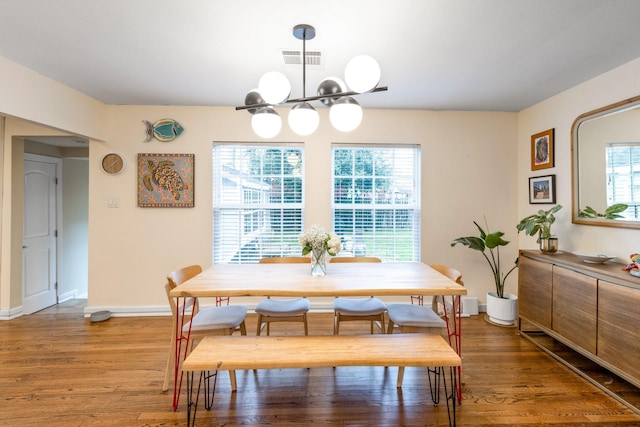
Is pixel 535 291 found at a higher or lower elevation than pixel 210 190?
lower

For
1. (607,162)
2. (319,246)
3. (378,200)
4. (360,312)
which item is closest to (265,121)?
(319,246)

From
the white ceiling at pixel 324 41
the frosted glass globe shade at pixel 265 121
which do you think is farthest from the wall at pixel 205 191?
the frosted glass globe shade at pixel 265 121

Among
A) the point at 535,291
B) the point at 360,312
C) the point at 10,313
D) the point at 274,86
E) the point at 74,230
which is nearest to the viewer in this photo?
the point at 274,86

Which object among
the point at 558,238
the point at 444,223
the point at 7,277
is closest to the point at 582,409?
the point at 558,238

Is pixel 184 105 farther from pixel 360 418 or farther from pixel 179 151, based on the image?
pixel 360 418

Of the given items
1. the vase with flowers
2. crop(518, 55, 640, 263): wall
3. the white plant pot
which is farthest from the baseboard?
crop(518, 55, 640, 263): wall

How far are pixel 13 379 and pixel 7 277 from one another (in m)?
1.83

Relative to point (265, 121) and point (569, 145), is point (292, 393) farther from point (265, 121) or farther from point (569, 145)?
point (569, 145)

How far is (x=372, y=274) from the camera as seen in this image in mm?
2229

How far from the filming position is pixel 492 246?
10.3ft

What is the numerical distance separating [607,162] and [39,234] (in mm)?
6393

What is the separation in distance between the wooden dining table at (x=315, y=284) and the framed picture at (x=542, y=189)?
6.27ft

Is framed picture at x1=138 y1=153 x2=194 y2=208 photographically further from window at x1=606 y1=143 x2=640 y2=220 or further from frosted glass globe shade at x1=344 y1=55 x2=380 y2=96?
window at x1=606 y1=143 x2=640 y2=220

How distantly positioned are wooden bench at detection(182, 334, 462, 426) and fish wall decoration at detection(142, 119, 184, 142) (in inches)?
103
